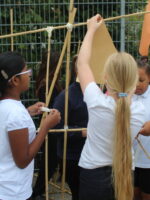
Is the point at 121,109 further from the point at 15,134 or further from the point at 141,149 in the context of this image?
the point at 141,149

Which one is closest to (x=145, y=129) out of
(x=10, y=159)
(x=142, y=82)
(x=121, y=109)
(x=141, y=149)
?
(x=141, y=149)

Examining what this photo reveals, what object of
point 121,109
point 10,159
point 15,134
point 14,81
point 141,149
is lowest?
point 141,149

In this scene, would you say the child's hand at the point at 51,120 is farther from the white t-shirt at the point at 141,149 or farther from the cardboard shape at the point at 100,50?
the white t-shirt at the point at 141,149

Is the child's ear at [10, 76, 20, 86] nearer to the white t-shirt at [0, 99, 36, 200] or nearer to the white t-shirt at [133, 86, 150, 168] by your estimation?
the white t-shirt at [0, 99, 36, 200]

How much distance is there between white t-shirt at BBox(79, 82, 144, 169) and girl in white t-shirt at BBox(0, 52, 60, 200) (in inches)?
9.8

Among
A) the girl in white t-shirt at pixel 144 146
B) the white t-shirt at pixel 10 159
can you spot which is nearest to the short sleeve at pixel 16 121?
the white t-shirt at pixel 10 159

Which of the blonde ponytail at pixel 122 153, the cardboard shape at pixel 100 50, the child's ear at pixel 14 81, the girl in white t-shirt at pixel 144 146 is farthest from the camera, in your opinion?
the girl in white t-shirt at pixel 144 146

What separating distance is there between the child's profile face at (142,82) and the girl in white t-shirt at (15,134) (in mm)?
973

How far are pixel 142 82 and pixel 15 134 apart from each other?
4.28 feet

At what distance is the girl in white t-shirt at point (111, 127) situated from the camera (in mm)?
2059

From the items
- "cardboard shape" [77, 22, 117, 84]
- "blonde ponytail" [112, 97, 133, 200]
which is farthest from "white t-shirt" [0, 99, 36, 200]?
"cardboard shape" [77, 22, 117, 84]

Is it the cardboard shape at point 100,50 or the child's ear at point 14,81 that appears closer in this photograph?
the child's ear at point 14,81

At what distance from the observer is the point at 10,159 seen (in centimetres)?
215

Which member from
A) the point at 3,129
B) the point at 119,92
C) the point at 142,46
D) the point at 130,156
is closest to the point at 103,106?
the point at 119,92
